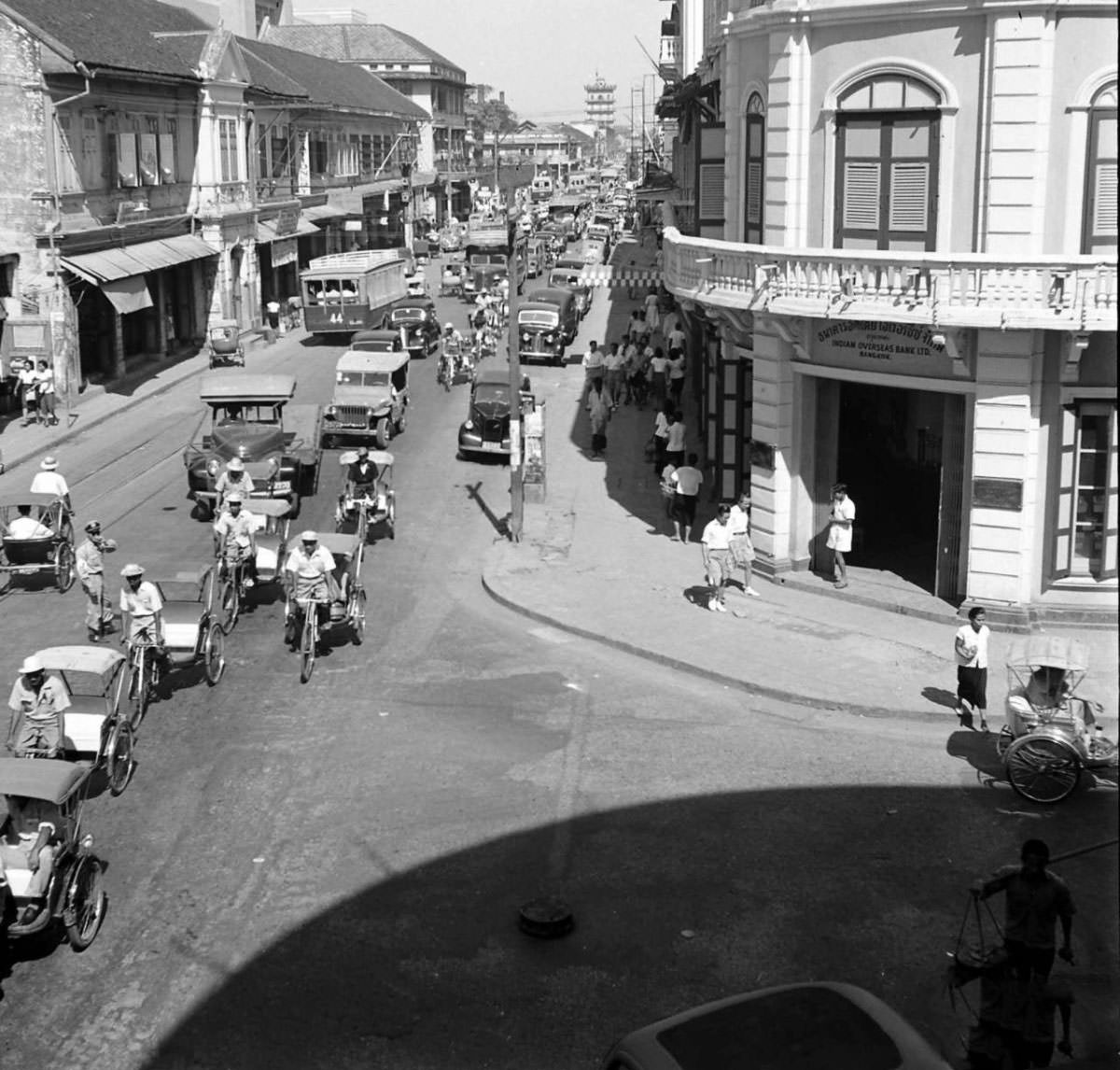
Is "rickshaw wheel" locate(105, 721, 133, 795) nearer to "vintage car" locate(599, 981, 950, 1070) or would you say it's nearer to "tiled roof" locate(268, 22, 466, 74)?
"vintage car" locate(599, 981, 950, 1070)

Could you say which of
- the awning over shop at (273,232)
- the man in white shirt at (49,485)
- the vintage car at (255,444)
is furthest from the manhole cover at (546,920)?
the awning over shop at (273,232)

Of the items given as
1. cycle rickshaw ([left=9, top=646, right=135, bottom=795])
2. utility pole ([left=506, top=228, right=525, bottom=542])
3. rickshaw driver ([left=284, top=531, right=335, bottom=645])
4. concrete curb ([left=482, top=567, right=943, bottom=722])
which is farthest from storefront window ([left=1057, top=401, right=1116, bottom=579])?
cycle rickshaw ([left=9, top=646, right=135, bottom=795])

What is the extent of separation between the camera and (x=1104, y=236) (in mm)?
20891

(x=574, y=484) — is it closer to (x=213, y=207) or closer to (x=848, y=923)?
(x=848, y=923)

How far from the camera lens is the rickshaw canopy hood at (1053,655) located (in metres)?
15.7

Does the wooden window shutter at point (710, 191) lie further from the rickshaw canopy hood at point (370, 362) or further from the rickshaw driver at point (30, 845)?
the rickshaw driver at point (30, 845)

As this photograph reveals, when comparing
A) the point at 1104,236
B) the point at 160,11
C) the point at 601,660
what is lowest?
the point at 601,660

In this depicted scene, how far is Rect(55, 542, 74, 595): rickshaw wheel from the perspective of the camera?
23562mm

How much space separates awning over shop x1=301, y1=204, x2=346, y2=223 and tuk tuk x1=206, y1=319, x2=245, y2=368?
1947 centimetres

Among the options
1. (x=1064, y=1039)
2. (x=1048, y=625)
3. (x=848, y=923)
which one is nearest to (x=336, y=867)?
(x=848, y=923)

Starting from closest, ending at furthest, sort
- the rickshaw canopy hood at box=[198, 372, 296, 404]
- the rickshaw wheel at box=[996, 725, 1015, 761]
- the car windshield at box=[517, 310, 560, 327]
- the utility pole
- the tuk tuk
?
the rickshaw wheel at box=[996, 725, 1015, 761] → the utility pole → the rickshaw canopy hood at box=[198, 372, 296, 404] → the tuk tuk → the car windshield at box=[517, 310, 560, 327]

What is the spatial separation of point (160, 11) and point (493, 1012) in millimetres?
52943

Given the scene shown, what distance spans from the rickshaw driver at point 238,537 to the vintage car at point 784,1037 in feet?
46.2

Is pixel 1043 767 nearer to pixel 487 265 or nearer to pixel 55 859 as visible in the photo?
pixel 55 859
